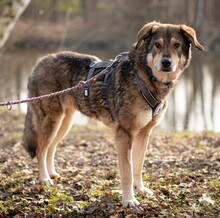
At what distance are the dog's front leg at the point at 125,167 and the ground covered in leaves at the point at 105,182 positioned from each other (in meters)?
0.14

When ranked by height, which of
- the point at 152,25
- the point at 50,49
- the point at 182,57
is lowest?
the point at 50,49

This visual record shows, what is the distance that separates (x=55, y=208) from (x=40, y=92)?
2.04m

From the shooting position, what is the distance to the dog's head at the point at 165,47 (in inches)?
213

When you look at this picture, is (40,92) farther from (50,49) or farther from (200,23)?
(200,23)

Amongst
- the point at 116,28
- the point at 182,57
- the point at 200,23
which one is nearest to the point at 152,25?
the point at 182,57

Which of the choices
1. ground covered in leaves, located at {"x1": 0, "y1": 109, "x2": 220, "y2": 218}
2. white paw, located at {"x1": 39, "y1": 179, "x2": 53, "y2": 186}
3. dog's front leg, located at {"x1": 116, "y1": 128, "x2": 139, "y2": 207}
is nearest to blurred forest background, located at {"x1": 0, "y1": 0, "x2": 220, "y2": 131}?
ground covered in leaves, located at {"x1": 0, "y1": 109, "x2": 220, "y2": 218}

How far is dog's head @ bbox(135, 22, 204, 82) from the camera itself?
5422 mm

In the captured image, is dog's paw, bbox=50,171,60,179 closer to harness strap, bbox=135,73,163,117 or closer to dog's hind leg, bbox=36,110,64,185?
dog's hind leg, bbox=36,110,64,185

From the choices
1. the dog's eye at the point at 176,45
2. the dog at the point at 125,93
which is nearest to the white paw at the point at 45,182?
the dog at the point at 125,93

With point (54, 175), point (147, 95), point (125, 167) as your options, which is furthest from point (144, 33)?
point (54, 175)

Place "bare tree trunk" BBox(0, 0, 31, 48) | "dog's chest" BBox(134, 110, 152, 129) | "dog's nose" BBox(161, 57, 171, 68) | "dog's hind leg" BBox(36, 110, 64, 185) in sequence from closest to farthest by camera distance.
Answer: "dog's nose" BBox(161, 57, 171, 68) < "dog's chest" BBox(134, 110, 152, 129) < "dog's hind leg" BBox(36, 110, 64, 185) < "bare tree trunk" BBox(0, 0, 31, 48)

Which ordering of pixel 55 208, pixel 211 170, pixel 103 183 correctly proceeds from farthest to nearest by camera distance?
pixel 211 170
pixel 103 183
pixel 55 208

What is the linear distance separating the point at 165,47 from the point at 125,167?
1.53 metres

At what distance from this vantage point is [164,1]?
3052 cm
